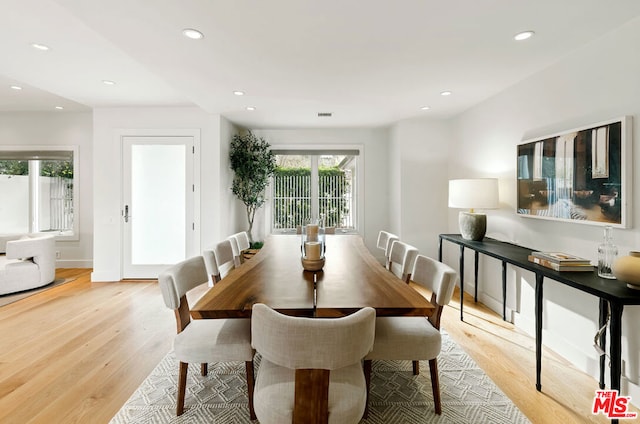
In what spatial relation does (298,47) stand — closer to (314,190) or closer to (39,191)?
(314,190)

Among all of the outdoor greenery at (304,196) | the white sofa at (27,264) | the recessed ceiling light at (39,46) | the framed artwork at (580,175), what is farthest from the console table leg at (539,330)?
the white sofa at (27,264)

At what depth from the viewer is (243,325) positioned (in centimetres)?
188

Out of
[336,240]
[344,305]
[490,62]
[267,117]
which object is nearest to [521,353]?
[336,240]

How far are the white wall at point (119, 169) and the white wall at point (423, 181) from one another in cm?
279

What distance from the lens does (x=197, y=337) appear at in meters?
1.77

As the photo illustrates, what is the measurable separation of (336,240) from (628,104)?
2477 millimetres

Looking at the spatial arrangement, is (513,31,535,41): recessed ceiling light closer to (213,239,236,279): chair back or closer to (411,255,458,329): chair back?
(411,255,458,329): chair back

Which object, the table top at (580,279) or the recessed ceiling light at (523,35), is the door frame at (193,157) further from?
the recessed ceiling light at (523,35)

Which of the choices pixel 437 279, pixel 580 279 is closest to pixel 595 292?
pixel 580 279

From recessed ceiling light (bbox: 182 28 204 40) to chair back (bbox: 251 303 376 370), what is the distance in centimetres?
202

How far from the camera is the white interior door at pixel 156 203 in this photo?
4.61 metres

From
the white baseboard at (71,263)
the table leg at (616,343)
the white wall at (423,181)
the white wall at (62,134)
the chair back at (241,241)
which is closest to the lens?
the table leg at (616,343)

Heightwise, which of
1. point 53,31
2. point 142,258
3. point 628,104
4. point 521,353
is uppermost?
point 53,31

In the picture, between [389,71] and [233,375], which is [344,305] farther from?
[389,71]
